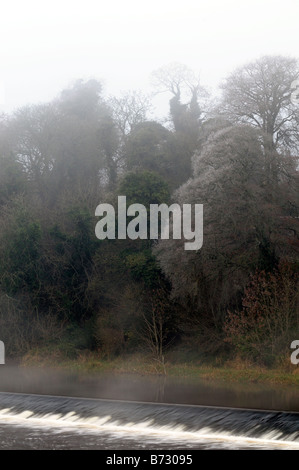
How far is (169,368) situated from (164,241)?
5.61 metres

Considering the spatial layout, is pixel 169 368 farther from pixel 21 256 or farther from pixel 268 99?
pixel 268 99

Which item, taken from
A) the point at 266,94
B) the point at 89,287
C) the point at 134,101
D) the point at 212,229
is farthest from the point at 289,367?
the point at 134,101

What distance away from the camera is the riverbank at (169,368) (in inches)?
874

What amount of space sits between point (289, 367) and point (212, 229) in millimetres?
6388

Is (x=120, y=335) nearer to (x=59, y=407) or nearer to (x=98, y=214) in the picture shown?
(x=98, y=214)

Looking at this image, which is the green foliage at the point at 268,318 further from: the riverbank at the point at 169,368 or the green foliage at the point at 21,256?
the green foliage at the point at 21,256

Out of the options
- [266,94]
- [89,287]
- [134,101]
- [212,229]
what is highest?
[134,101]

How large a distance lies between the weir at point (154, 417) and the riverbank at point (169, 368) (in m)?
5.32

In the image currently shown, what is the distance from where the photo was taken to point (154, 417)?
56.3ft

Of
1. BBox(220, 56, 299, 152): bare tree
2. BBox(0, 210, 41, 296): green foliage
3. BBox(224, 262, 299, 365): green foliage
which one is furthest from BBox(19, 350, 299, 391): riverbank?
BBox(220, 56, 299, 152): bare tree

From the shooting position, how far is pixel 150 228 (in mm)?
31641

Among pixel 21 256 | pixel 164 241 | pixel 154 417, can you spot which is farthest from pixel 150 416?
pixel 21 256

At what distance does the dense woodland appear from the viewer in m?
26.0

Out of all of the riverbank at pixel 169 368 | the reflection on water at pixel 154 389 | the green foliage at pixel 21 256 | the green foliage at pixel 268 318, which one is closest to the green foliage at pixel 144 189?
the green foliage at pixel 21 256
